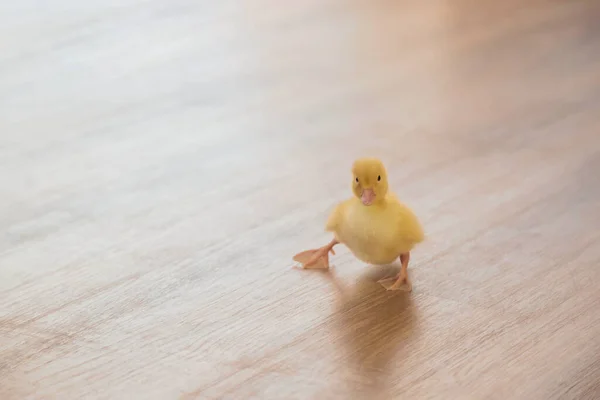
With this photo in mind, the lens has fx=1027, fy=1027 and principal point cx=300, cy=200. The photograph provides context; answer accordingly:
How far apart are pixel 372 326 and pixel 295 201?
36cm

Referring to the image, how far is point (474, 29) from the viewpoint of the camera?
87.3 inches

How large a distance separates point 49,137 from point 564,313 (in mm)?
1002

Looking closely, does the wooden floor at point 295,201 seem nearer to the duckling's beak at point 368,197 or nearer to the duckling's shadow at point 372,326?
the duckling's shadow at point 372,326

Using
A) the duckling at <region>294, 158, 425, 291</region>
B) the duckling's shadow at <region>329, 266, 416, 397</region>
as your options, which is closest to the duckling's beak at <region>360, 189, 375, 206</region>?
the duckling at <region>294, 158, 425, 291</region>

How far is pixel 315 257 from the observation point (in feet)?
4.02

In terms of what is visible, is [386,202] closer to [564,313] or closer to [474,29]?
[564,313]

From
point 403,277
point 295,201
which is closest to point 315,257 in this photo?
point 403,277

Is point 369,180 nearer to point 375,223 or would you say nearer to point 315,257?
point 375,223

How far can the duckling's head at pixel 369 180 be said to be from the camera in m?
1.10

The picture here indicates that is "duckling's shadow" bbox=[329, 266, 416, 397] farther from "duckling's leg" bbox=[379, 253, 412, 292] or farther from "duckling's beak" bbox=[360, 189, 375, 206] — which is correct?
"duckling's beak" bbox=[360, 189, 375, 206]

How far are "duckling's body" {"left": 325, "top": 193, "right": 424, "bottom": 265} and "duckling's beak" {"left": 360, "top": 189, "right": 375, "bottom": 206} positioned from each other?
2 cm

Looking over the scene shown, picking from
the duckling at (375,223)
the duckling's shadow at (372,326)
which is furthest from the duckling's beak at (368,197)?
the duckling's shadow at (372,326)

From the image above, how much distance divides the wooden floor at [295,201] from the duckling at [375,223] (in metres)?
0.05

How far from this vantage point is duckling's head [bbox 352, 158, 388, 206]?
43.2 inches
